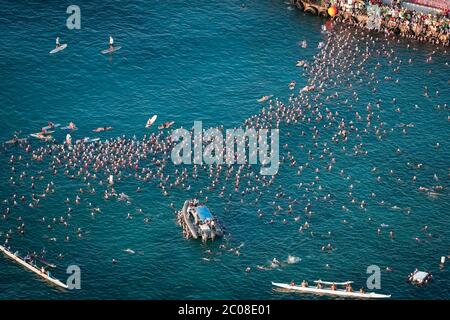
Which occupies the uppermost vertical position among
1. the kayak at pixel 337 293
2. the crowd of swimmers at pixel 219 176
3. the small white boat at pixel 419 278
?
the crowd of swimmers at pixel 219 176

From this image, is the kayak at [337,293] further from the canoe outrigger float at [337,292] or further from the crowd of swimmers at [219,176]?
the crowd of swimmers at [219,176]

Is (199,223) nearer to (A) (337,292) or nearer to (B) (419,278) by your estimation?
(A) (337,292)

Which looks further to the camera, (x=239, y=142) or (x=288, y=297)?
(x=239, y=142)

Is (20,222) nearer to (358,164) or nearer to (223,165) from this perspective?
(223,165)

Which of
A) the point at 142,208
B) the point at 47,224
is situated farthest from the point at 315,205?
the point at 47,224

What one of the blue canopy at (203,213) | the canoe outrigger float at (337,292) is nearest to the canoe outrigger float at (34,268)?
the blue canopy at (203,213)

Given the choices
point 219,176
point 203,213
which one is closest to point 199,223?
point 203,213

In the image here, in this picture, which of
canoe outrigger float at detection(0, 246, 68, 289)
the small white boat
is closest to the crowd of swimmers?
canoe outrigger float at detection(0, 246, 68, 289)
